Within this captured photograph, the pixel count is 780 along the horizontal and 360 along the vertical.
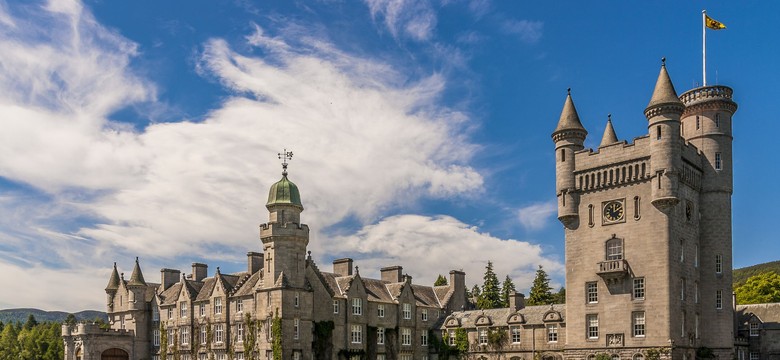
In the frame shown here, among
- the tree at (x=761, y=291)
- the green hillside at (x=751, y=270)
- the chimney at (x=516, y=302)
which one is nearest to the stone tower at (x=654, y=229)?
the chimney at (x=516, y=302)

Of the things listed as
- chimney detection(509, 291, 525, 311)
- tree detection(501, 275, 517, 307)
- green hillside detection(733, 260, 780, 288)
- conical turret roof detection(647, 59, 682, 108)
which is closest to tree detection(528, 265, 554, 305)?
tree detection(501, 275, 517, 307)

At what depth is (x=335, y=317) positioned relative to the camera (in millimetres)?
65688

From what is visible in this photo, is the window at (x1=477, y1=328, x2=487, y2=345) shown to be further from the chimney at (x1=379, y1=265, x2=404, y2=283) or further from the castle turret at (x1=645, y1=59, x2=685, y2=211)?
the castle turret at (x1=645, y1=59, x2=685, y2=211)

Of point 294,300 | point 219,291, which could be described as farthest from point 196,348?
point 294,300

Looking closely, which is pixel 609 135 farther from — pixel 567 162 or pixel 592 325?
pixel 592 325

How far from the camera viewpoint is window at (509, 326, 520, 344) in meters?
66.1

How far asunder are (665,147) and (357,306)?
1181 inches

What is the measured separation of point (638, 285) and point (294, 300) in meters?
26.9

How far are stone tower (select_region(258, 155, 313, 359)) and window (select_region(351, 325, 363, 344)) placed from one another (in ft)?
18.3

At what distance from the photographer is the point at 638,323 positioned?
178 ft

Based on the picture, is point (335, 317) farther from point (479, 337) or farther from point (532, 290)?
point (532, 290)

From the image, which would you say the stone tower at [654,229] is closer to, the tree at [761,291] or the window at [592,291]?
the window at [592,291]

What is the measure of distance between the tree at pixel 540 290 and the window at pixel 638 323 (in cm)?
3809

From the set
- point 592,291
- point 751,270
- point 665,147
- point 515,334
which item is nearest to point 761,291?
point 515,334
